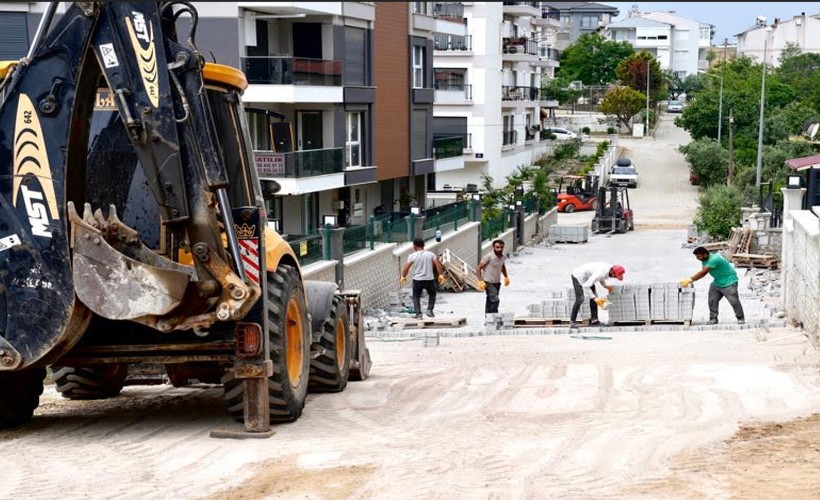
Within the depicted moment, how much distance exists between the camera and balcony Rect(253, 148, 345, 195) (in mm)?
30438

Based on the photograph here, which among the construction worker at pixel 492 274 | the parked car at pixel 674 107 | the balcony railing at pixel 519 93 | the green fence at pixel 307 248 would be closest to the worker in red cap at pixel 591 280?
the construction worker at pixel 492 274

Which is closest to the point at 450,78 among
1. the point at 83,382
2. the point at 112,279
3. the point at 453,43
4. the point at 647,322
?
the point at 453,43

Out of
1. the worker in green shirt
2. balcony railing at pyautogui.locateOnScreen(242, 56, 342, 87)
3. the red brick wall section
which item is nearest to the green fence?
balcony railing at pyautogui.locateOnScreen(242, 56, 342, 87)

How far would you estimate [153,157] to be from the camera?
9.57 metres

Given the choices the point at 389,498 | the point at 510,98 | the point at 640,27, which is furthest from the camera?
the point at 640,27

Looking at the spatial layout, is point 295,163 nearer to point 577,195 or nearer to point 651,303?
point 651,303

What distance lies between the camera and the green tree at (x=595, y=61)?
118 m

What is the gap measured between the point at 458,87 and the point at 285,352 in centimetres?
5101

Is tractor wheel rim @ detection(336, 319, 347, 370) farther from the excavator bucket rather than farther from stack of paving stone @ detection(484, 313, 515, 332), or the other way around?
stack of paving stone @ detection(484, 313, 515, 332)

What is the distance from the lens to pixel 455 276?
32.3m

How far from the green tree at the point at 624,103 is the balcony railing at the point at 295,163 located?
213ft

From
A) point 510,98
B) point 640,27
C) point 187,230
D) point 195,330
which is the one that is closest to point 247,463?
point 195,330

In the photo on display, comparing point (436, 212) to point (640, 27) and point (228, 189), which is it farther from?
point (640, 27)

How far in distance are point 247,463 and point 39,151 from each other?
9.78ft
